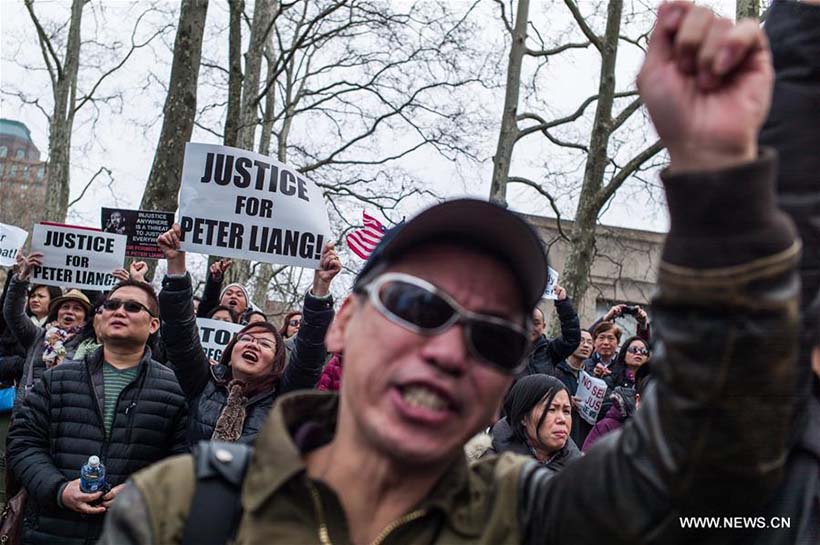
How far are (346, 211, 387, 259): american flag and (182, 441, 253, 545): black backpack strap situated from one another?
7904mm

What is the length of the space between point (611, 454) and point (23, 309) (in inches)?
259

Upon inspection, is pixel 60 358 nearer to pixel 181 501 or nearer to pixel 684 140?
pixel 181 501

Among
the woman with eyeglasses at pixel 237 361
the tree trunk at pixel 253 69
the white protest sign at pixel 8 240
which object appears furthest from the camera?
the tree trunk at pixel 253 69

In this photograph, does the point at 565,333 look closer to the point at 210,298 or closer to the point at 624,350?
the point at 624,350

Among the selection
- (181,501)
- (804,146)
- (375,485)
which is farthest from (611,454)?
(181,501)

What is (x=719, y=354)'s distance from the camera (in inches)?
50.8

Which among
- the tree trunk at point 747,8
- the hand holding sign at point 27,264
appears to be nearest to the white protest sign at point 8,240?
the hand holding sign at point 27,264

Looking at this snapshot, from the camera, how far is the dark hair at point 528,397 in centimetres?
545

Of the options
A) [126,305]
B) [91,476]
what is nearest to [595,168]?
[126,305]

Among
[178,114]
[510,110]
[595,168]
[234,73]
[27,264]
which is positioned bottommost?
[27,264]

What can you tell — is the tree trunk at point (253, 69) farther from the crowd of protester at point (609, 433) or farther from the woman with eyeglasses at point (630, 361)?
the crowd of protester at point (609, 433)

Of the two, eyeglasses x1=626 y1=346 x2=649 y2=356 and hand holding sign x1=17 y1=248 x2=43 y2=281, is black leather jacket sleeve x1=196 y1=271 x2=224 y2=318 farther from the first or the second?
eyeglasses x1=626 y1=346 x2=649 y2=356

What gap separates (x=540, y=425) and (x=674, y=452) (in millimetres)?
4078

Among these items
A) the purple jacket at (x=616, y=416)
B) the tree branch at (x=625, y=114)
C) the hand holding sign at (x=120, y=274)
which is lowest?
the purple jacket at (x=616, y=416)
